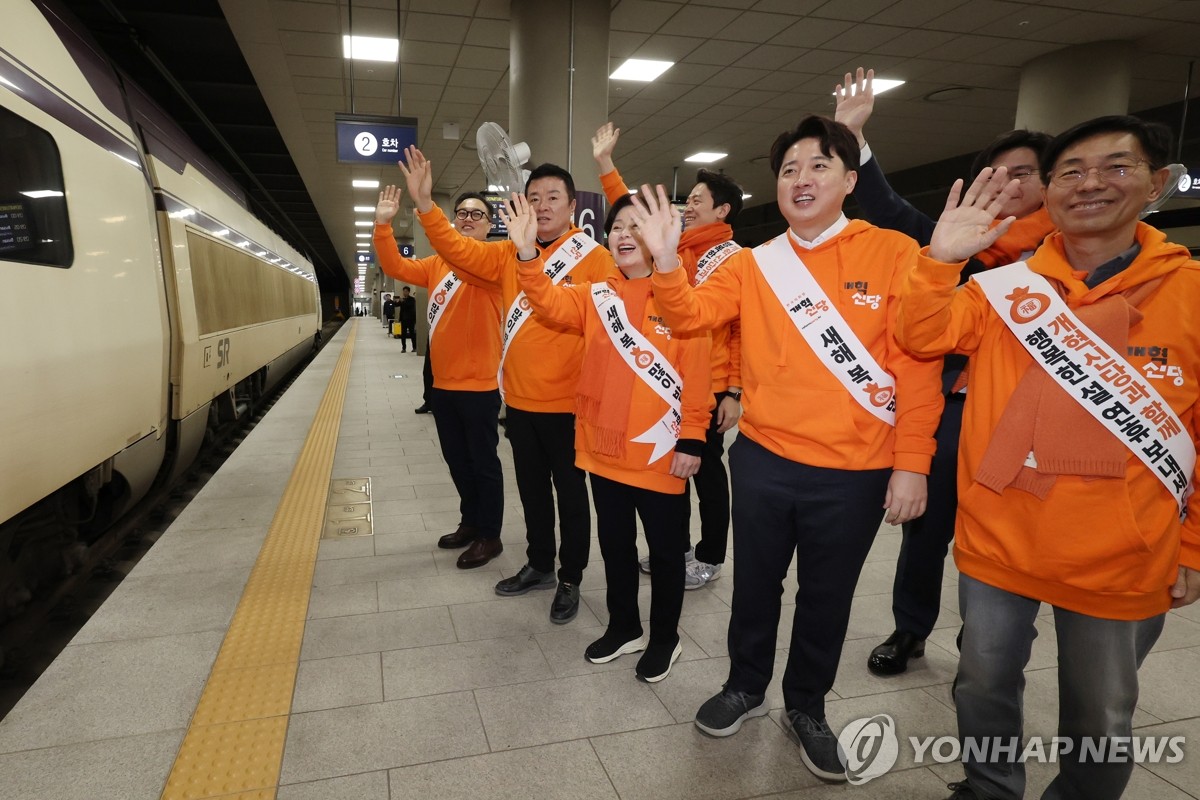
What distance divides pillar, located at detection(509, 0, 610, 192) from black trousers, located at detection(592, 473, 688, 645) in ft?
14.9

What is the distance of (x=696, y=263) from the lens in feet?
10.5

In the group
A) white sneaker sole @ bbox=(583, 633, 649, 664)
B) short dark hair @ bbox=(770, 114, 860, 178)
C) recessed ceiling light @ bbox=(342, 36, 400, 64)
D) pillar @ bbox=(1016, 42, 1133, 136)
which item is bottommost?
white sneaker sole @ bbox=(583, 633, 649, 664)

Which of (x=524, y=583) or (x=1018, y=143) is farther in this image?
(x=524, y=583)

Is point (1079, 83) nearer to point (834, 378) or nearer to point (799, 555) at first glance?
point (834, 378)

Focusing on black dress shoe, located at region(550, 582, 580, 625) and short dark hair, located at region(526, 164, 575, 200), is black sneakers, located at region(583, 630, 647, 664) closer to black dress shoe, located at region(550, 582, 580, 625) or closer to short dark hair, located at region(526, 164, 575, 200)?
black dress shoe, located at region(550, 582, 580, 625)

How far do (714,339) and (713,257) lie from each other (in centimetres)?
56

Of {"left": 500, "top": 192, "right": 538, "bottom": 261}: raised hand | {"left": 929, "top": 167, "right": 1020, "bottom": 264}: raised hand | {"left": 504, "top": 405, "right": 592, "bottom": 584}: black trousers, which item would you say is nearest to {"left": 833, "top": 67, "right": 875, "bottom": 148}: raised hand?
{"left": 929, "top": 167, "right": 1020, "bottom": 264}: raised hand

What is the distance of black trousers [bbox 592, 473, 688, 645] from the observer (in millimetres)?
2420

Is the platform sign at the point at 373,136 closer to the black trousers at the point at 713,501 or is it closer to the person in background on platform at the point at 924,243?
the black trousers at the point at 713,501

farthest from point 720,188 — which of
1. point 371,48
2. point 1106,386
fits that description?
point 371,48

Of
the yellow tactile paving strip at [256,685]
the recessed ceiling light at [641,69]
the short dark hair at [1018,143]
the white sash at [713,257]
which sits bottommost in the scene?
the yellow tactile paving strip at [256,685]

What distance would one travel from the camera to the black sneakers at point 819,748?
2041mm

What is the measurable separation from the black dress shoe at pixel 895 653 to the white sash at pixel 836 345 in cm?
121

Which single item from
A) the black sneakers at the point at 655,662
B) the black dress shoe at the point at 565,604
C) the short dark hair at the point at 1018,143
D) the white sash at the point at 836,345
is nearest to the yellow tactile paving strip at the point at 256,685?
the black dress shoe at the point at 565,604
